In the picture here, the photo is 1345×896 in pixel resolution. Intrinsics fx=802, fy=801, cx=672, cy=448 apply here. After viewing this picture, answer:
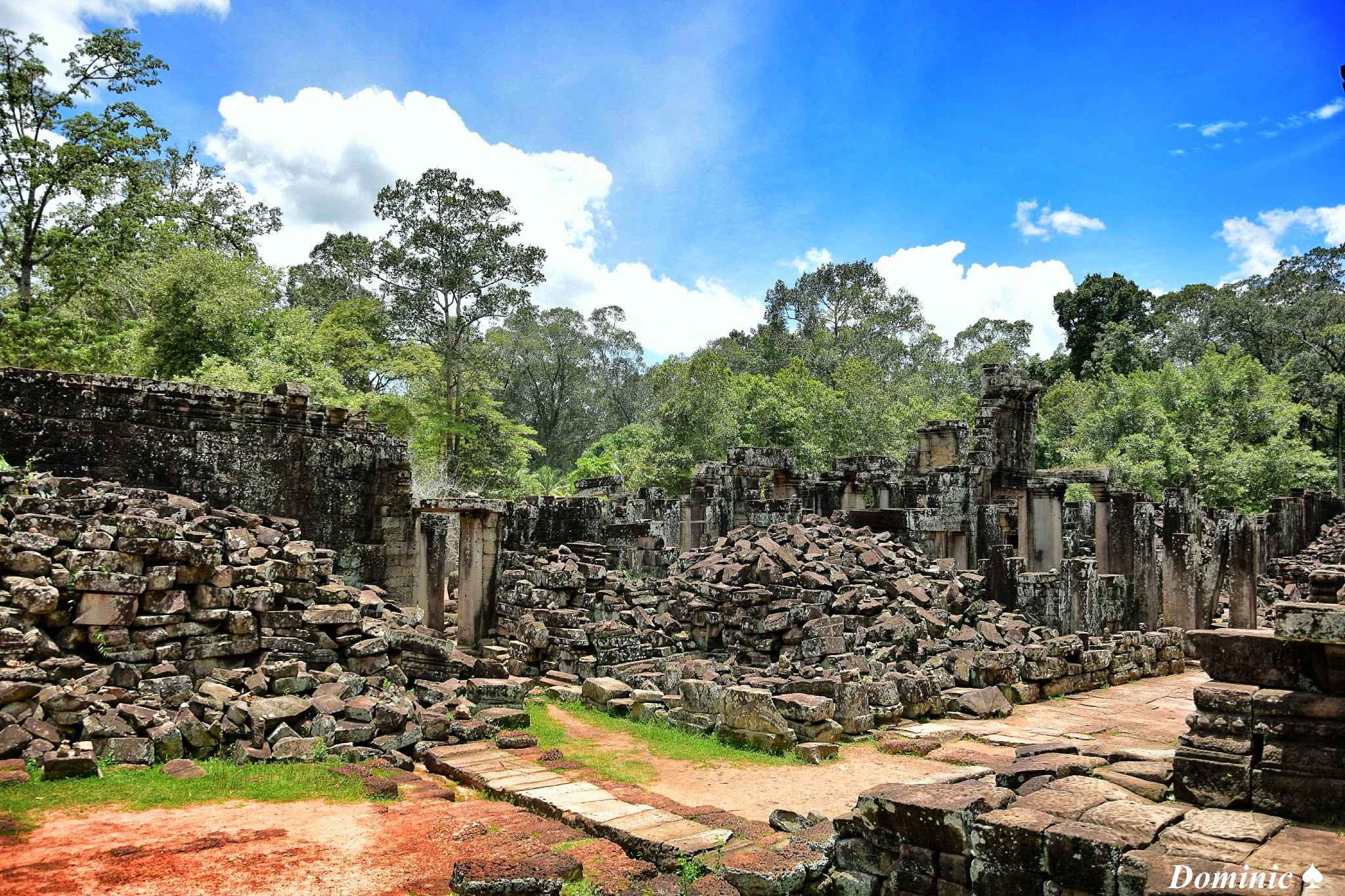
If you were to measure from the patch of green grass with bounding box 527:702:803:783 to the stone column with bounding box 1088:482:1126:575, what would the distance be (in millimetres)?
11195

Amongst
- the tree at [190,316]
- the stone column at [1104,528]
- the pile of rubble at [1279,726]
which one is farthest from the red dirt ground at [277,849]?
the stone column at [1104,528]

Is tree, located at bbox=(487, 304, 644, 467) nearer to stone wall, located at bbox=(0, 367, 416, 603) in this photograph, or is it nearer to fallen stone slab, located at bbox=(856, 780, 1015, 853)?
stone wall, located at bbox=(0, 367, 416, 603)

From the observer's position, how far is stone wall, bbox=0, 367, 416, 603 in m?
9.45

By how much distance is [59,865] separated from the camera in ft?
15.3

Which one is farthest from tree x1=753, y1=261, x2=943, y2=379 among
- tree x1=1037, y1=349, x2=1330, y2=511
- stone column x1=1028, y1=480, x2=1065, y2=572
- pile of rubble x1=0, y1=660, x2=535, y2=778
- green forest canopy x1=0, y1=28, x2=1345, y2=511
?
pile of rubble x1=0, y1=660, x2=535, y2=778

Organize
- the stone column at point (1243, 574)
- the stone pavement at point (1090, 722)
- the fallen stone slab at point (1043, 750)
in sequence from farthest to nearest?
the stone column at point (1243, 574), the stone pavement at point (1090, 722), the fallen stone slab at point (1043, 750)

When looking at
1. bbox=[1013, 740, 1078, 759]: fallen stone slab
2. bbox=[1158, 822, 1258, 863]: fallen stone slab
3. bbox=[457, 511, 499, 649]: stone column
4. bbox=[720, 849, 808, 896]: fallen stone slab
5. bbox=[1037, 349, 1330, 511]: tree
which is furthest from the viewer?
bbox=[1037, 349, 1330, 511]: tree

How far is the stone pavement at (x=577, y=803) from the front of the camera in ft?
17.6

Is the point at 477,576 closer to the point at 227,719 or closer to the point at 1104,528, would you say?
the point at 227,719

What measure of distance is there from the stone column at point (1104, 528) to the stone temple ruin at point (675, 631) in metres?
0.09

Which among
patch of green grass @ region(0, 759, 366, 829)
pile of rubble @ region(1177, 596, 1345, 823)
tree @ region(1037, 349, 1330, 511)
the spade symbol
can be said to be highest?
tree @ region(1037, 349, 1330, 511)

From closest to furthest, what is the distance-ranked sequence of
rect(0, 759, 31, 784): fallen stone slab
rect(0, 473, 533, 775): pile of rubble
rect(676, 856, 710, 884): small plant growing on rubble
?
1. rect(676, 856, 710, 884): small plant growing on rubble
2. rect(0, 759, 31, 784): fallen stone slab
3. rect(0, 473, 533, 775): pile of rubble

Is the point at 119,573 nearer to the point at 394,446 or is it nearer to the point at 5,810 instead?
the point at 5,810

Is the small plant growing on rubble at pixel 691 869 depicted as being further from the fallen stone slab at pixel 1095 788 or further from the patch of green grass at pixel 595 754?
the fallen stone slab at pixel 1095 788
